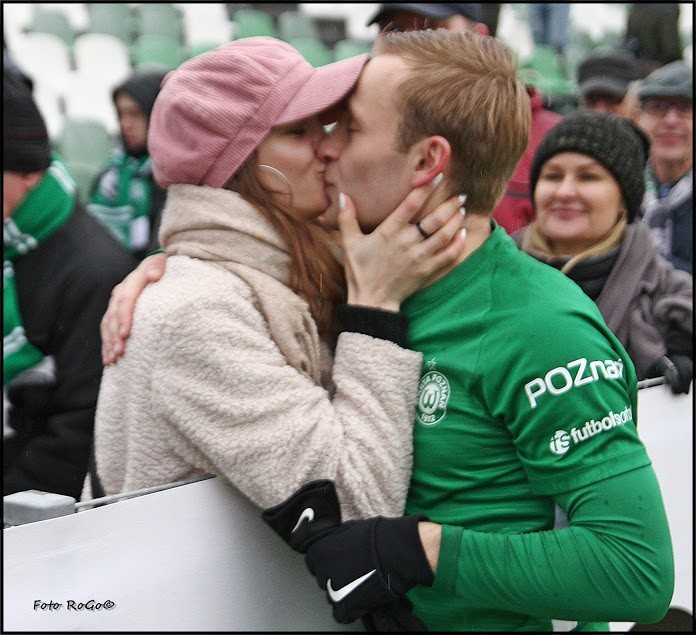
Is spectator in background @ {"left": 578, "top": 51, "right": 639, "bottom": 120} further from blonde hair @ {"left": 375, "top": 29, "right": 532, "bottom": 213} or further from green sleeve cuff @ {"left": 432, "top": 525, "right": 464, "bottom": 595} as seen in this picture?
green sleeve cuff @ {"left": 432, "top": 525, "right": 464, "bottom": 595}

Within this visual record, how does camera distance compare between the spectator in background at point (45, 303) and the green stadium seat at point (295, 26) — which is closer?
the spectator in background at point (45, 303)

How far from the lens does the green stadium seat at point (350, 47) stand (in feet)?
19.8

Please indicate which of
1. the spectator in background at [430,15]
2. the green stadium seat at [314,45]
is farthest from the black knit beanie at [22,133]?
the green stadium seat at [314,45]

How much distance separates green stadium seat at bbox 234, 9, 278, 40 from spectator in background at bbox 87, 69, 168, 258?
98.5 inches


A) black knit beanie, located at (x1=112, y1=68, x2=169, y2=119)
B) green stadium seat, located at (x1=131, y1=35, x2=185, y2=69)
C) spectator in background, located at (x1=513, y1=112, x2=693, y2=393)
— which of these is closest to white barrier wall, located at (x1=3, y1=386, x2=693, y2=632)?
spectator in background, located at (x1=513, y1=112, x2=693, y2=393)

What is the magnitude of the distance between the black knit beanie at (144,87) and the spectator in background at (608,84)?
2072mm

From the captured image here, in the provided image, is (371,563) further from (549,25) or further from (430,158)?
(549,25)

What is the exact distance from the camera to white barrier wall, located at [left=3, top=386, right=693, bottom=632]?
1.33 m

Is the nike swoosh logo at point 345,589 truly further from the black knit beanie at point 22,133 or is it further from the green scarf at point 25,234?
the black knit beanie at point 22,133

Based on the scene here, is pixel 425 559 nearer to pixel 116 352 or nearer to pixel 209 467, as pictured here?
pixel 209 467

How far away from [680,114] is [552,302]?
131 inches

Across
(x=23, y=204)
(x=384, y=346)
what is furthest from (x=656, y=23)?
(x=384, y=346)

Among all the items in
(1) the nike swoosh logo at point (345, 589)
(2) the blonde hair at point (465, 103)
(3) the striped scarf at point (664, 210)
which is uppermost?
(2) the blonde hair at point (465, 103)

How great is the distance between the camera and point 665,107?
175 inches
